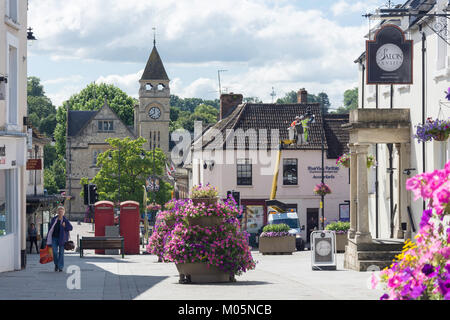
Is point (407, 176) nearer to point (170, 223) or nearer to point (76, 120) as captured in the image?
point (170, 223)

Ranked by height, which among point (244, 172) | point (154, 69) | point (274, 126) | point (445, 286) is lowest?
point (445, 286)

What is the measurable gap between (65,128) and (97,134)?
10.4 meters

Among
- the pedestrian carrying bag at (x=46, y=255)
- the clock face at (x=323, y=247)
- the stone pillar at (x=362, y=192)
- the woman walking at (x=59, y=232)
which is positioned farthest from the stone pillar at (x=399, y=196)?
the pedestrian carrying bag at (x=46, y=255)

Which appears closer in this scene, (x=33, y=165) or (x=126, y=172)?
(x=33, y=165)

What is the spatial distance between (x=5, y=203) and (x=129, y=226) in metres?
18.5

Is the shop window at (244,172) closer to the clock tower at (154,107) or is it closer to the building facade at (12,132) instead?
the building facade at (12,132)

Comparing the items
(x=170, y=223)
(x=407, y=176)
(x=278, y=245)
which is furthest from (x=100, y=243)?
(x=170, y=223)

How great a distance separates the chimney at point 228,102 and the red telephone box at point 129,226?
30.1 meters

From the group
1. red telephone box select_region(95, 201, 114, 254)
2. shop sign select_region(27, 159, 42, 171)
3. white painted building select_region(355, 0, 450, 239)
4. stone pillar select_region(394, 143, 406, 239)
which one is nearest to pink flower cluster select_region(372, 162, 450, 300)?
white painted building select_region(355, 0, 450, 239)

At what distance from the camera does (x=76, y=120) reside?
11275 centimetres

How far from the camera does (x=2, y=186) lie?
67.9ft

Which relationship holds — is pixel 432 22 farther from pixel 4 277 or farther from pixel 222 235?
pixel 4 277
